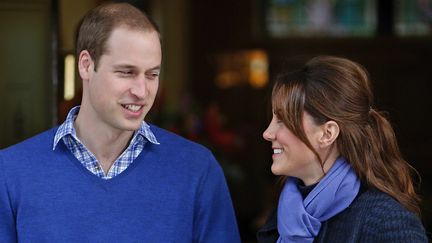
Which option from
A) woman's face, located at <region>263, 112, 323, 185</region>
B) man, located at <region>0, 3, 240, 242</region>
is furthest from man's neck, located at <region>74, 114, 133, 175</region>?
woman's face, located at <region>263, 112, 323, 185</region>

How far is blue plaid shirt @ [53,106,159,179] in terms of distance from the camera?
2.02 m

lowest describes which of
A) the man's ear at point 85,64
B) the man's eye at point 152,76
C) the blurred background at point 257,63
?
the blurred background at point 257,63

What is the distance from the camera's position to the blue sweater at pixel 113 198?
6.40 ft

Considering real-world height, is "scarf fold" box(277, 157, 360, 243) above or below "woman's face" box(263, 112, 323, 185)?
below

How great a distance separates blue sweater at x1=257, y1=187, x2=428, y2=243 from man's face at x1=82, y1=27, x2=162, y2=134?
514 mm

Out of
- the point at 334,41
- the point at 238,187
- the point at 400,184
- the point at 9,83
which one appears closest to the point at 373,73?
the point at 334,41

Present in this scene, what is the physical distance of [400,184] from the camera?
6.57 ft

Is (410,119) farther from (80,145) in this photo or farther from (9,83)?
(80,145)

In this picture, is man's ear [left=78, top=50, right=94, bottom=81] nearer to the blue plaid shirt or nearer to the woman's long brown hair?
the blue plaid shirt

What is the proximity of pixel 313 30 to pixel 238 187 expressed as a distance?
161 cm

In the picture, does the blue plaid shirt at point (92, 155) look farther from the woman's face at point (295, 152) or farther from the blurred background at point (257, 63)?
the blurred background at point (257, 63)

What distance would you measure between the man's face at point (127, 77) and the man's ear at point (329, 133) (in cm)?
41

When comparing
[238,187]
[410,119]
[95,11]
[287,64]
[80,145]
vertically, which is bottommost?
[238,187]

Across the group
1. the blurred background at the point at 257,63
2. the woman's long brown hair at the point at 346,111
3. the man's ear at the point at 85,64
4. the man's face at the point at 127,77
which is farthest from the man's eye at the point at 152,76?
the blurred background at the point at 257,63
